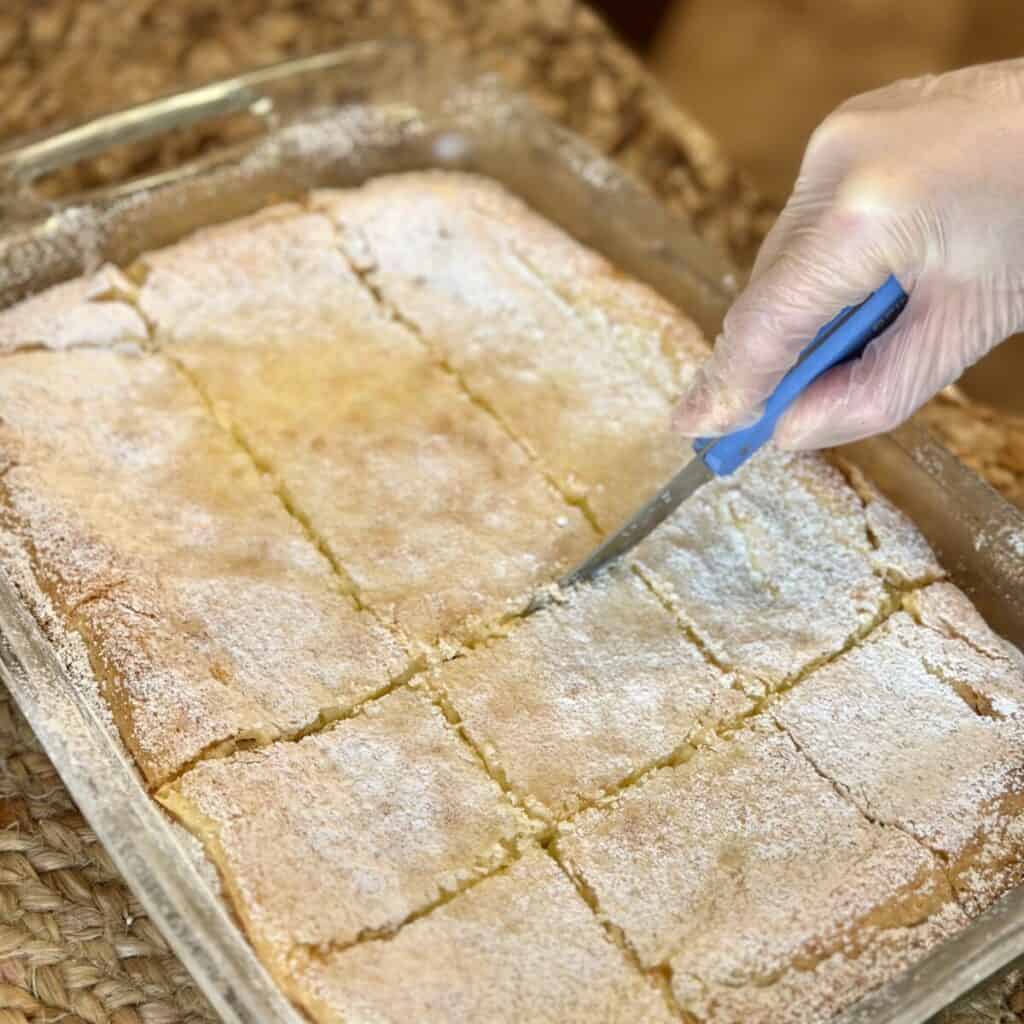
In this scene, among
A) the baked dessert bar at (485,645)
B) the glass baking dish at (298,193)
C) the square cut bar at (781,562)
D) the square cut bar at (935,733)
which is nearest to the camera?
the glass baking dish at (298,193)

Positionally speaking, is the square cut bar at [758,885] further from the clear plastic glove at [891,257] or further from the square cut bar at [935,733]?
the clear plastic glove at [891,257]

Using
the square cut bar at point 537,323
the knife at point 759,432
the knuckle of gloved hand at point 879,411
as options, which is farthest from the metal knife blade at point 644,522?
the knuckle of gloved hand at point 879,411

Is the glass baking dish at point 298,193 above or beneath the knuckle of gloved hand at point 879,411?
beneath

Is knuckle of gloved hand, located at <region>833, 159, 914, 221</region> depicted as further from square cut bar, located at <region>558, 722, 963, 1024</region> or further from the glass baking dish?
square cut bar, located at <region>558, 722, 963, 1024</region>

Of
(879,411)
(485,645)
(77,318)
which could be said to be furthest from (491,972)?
(77,318)

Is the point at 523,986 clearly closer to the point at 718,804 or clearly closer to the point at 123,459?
the point at 718,804

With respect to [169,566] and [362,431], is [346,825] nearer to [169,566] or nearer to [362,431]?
[169,566]
